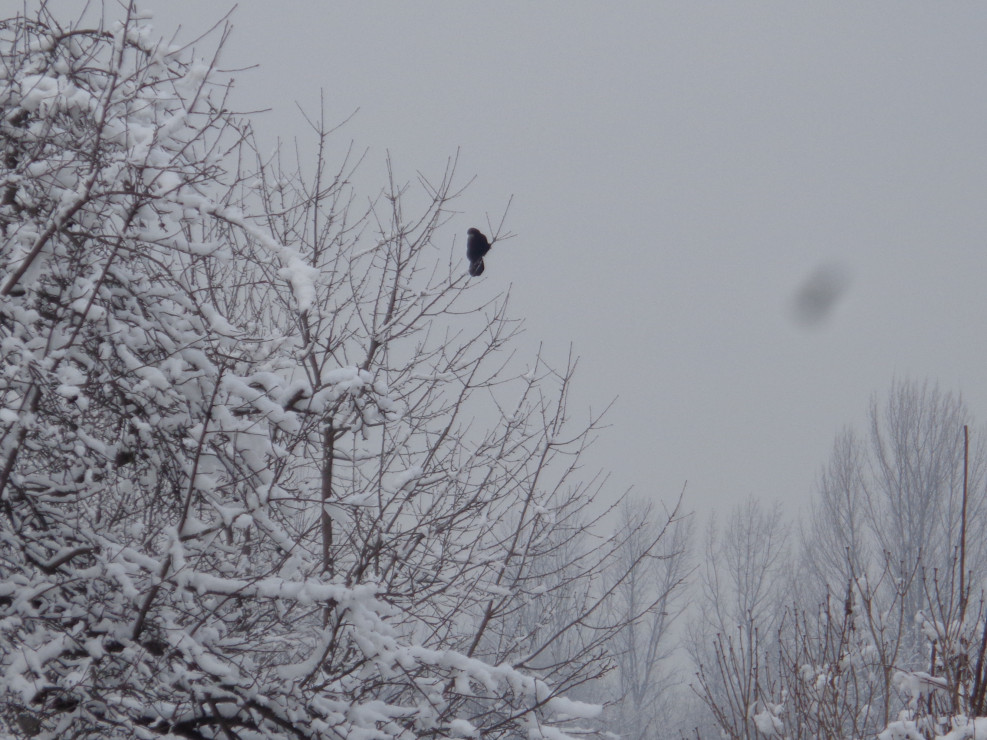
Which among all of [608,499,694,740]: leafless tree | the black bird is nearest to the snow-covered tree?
the black bird

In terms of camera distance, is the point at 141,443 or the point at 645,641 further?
the point at 645,641

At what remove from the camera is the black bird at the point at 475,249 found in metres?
5.62

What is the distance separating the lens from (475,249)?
18.6ft

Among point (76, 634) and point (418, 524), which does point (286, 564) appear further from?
point (418, 524)

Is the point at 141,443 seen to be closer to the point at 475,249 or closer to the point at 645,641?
the point at 475,249

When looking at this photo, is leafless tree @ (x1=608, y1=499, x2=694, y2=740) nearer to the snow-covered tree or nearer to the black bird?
the black bird

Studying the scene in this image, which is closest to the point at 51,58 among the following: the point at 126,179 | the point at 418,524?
the point at 126,179

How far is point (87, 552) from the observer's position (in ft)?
10.2

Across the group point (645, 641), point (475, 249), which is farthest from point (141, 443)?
point (645, 641)

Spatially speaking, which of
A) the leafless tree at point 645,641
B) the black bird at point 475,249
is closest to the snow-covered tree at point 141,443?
the black bird at point 475,249

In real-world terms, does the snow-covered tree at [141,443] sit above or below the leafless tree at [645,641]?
below

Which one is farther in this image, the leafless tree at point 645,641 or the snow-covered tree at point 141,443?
the leafless tree at point 645,641

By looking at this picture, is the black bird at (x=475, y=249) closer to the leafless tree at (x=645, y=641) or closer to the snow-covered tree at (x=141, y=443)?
the snow-covered tree at (x=141, y=443)

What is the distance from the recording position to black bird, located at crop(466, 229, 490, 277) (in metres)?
5.62
